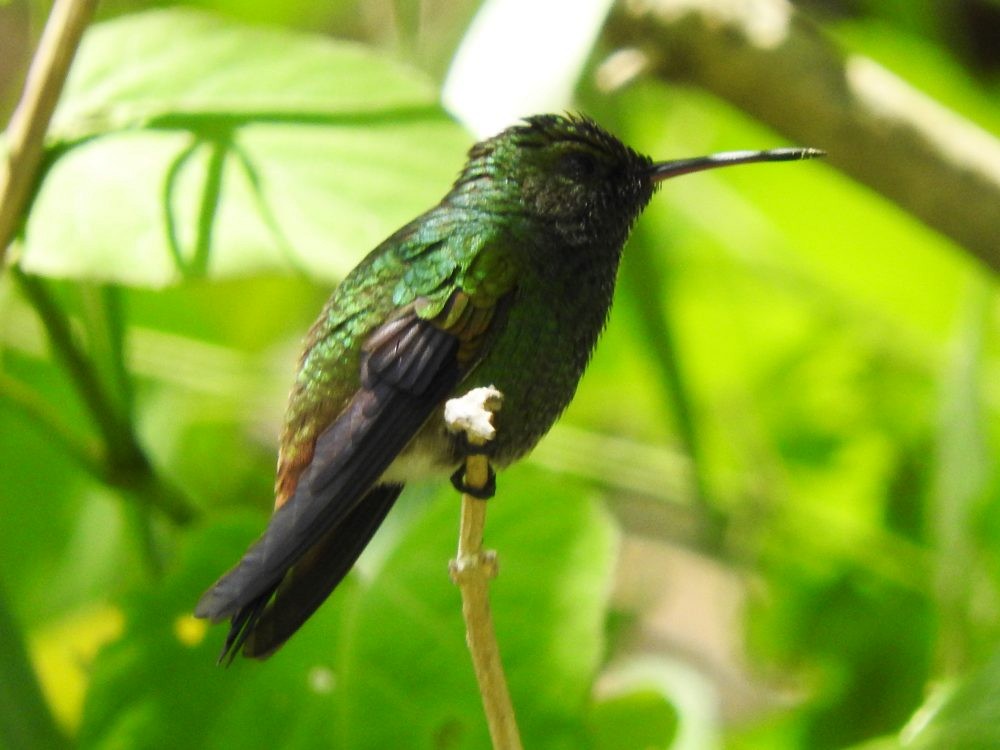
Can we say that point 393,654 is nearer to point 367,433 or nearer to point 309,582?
point 309,582

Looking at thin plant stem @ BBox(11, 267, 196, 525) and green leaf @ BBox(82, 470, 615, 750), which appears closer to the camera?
green leaf @ BBox(82, 470, 615, 750)

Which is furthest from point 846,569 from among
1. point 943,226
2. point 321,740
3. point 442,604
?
point 321,740

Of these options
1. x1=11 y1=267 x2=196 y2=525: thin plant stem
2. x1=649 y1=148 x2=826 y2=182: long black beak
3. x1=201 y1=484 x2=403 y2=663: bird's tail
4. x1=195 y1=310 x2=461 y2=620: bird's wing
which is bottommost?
x1=11 y1=267 x2=196 y2=525: thin plant stem

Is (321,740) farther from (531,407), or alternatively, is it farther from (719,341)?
(719,341)

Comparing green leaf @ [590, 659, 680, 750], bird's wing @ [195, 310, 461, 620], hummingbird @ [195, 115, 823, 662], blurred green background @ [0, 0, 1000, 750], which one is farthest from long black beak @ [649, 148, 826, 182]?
green leaf @ [590, 659, 680, 750]

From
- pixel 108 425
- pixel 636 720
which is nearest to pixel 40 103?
pixel 108 425

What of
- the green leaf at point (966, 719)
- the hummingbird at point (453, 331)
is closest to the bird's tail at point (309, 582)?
the hummingbird at point (453, 331)

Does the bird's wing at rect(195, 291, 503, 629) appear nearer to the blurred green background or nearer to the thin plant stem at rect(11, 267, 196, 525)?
the blurred green background

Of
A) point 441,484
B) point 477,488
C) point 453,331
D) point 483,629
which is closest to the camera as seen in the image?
point 483,629
